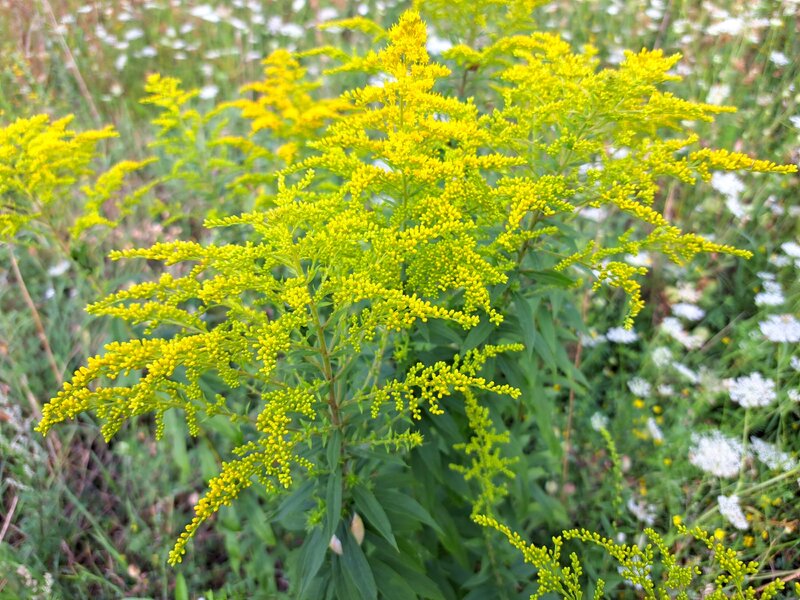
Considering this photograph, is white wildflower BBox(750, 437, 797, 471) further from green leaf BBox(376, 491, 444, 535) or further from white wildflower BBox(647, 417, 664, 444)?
green leaf BBox(376, 491, 444, 535)

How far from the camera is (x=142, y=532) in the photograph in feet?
9.77

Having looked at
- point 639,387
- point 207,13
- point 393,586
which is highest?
point 207,13

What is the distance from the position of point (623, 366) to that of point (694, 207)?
150cm

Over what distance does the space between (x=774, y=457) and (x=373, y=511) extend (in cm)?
196

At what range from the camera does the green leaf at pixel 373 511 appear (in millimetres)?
1620

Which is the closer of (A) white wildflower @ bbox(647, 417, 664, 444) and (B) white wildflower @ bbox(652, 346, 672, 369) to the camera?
(A) white wildflower @ bbox(647, 417, 664, 444)

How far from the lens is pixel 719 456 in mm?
2553

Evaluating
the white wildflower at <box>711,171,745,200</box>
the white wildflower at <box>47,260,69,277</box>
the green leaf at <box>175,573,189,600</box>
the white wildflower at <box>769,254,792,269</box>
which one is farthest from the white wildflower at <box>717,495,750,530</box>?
the white wildflower at <box>47,260,69,277</box>

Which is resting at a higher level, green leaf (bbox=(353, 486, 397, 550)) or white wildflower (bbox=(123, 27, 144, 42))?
white wildflower (bbox=(123, 27, 144, 42))

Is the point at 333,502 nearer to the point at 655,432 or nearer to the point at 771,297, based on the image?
the point at 655,432

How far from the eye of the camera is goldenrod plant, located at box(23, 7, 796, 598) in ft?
4.64

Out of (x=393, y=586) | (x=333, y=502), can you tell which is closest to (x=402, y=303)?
(x=333, y=502)

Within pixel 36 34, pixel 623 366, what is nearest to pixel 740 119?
pixel 623 366

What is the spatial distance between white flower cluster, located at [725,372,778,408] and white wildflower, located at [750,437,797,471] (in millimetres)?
191
